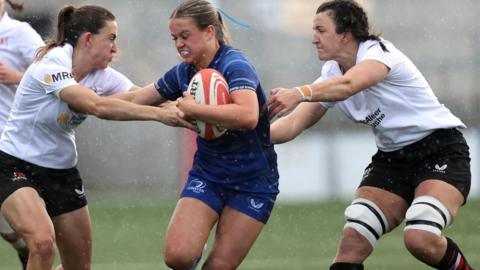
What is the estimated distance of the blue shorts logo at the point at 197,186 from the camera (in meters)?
6.61

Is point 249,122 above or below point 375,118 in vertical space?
above

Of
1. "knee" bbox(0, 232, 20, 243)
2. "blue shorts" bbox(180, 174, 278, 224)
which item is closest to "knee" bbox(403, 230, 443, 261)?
"blue shorts" bbox(180, 174, 278, 224)

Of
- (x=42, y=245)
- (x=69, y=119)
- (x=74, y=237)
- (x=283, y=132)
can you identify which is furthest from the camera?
(x=283, y=132)

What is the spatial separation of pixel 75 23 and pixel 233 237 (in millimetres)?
1555

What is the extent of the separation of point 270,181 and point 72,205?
3.89ft

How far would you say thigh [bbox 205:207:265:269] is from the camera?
6461 mm

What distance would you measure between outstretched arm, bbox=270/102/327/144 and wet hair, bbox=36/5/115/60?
1223mm

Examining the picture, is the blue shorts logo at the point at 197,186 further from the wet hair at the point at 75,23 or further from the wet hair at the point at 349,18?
the wet hair at the point at 349,18

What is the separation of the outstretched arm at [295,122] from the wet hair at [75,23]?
122 cm

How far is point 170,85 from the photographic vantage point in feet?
22.6

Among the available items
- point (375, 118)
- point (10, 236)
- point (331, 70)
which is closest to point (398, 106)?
point (375, 118)

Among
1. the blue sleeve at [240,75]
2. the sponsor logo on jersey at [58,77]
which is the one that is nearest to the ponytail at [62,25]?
the sponsor logo on jersey at [58,77]

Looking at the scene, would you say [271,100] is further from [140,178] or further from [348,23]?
[140,178]

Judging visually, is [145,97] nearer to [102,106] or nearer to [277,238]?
[102,106]
